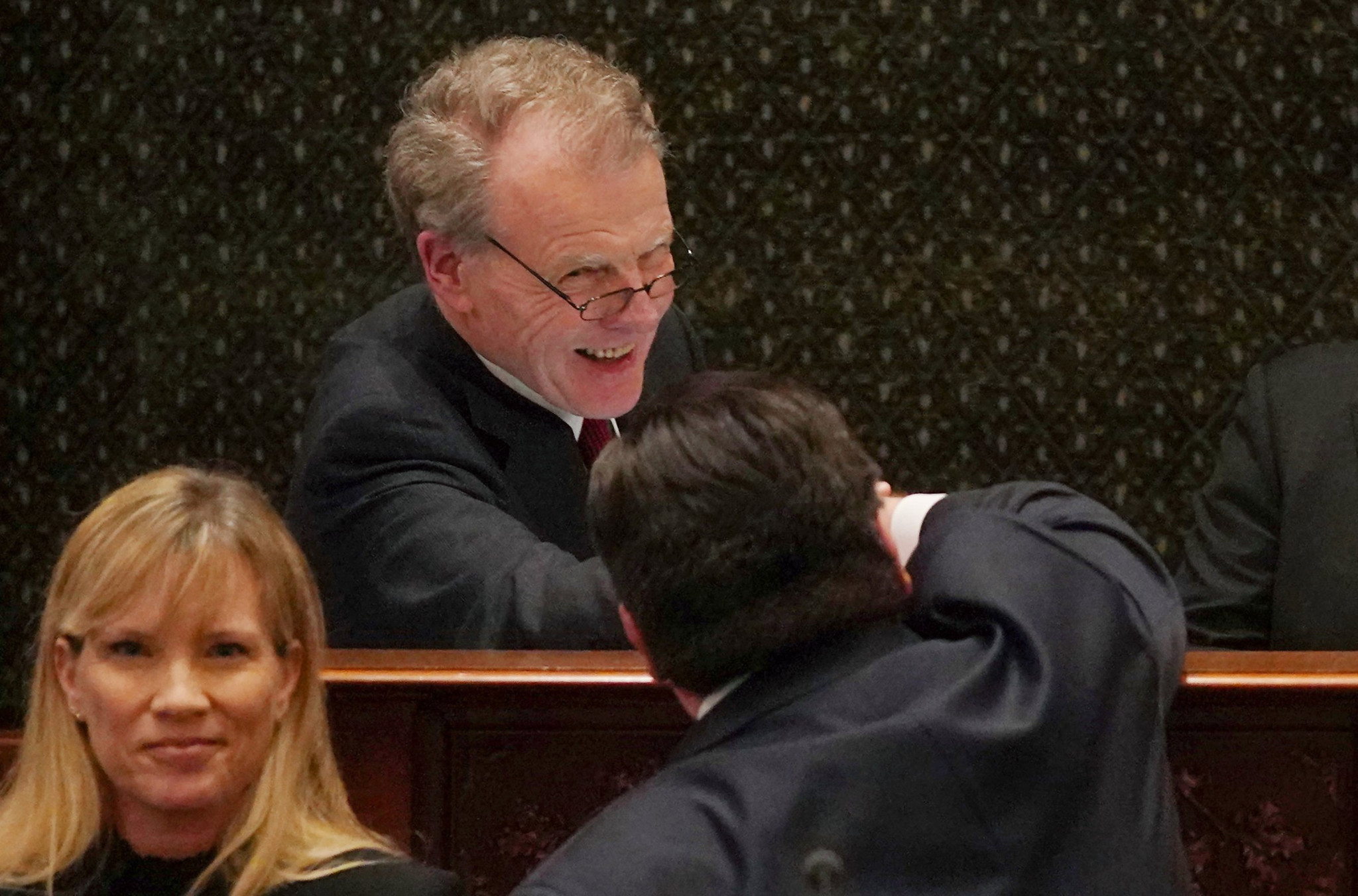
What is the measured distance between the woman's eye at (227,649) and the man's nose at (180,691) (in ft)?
A: 0.07

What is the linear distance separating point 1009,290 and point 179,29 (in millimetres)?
1526

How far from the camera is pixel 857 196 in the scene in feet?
11.2

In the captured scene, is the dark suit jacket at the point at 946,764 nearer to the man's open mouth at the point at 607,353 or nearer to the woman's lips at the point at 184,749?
the woman's lips at the point at 184,749

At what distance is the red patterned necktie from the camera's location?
242cm

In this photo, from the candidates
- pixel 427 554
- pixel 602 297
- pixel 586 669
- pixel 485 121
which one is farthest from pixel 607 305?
pixel 586 669

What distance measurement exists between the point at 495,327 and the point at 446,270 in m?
0.09

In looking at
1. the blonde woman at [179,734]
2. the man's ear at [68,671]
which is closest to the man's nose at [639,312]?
the blonde woman at [179,734]

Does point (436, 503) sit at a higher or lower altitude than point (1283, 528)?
higher

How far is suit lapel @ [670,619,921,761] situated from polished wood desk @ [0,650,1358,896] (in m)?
0.30

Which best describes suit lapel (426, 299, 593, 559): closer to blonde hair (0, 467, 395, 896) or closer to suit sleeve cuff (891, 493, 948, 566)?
blonde hair (0, 467, 395, 896)

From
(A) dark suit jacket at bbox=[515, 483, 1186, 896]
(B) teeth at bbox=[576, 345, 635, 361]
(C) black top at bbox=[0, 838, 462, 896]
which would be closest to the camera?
(A) dark suit jacket at bbox=[515, 483, 1186, 896]

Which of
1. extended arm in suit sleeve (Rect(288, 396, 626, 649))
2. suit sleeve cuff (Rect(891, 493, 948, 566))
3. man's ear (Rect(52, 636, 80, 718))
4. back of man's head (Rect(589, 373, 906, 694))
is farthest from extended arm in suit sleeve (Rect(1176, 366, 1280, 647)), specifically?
man's ear (Rect(52, 636, 80, 718))

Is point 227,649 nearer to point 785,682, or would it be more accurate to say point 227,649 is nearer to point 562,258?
point 785,682

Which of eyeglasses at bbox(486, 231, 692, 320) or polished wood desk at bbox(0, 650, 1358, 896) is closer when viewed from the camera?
polished wood desk at bbox(0, 650, 1358, 896)
